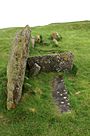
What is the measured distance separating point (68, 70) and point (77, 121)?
225 inches

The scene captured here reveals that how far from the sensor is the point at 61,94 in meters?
18.4

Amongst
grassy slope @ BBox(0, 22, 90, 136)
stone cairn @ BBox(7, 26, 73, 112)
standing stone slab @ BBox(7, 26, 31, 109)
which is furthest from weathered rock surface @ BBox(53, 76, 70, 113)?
standing stone slab @ BBox(7, 26, 31, 109)

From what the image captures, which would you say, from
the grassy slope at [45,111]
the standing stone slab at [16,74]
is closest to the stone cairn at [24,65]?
the standing stone slab at [16,74]

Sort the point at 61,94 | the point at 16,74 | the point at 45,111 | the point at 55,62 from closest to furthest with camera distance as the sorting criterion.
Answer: the point at 45,111, the point at 16,74, the point at 61,94, the point at 55,62

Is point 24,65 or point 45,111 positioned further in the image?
point 24,65

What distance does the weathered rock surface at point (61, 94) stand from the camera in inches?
679

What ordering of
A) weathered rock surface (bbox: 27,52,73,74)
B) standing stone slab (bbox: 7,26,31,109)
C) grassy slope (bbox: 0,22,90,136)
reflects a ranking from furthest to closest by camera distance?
weathered rock surface (bbox: 27,52,73,74), standing stone slab (bbox: 7,26,31,109), grassy slope (bbox: 0,22,90,136)

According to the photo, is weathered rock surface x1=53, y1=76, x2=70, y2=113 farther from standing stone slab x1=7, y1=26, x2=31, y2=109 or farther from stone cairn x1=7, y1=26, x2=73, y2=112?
standing stone slab x1=7, y1=26, x2=31, y2=109

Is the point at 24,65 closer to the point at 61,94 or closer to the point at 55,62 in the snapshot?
the point at 61,94

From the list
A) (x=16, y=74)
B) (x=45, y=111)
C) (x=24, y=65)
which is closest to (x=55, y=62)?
(x=24, y=65)

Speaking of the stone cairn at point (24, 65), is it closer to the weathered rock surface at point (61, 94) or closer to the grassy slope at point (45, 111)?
the weathered rock surface at point (61, 94)

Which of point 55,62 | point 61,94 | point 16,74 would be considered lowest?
point 61,94

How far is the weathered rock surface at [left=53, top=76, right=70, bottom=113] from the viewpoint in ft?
56.6

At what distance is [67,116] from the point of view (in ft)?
53.8
